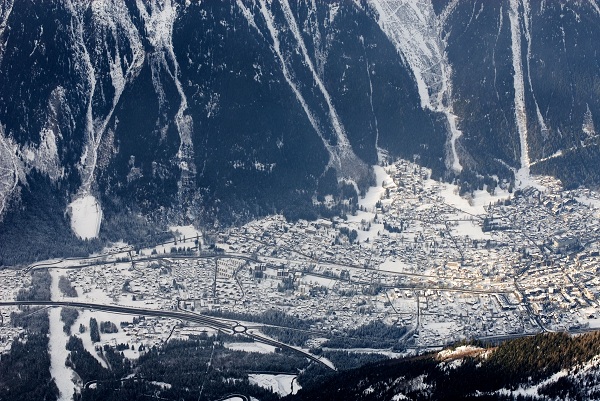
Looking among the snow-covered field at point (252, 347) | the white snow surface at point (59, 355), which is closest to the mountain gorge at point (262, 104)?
the white snow surface at point (59, 355)

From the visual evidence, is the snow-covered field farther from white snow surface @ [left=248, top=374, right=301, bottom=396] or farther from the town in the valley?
white snow surface @ [left=248, top=374, right=301, bottom=396]

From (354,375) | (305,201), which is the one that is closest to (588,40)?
(305,201)

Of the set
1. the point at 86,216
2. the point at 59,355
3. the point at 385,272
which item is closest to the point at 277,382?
the point at 59,355

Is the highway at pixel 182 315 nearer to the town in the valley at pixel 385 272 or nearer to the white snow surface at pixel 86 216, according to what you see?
the town in the valley at pixel 385 272

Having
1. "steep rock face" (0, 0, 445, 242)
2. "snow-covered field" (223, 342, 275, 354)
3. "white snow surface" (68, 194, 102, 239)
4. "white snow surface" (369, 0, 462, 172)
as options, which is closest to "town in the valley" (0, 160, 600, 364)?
"snow-covered field" (223, 342, 275, 354)

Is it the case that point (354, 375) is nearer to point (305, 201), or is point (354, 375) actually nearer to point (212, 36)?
point (305, 201)
